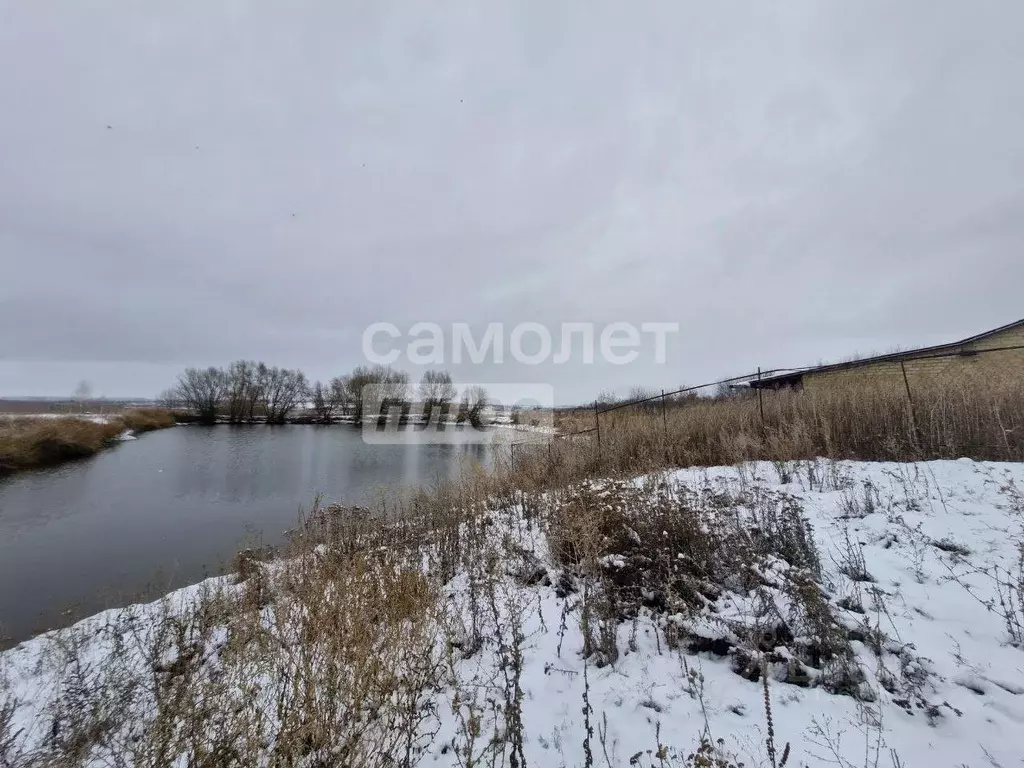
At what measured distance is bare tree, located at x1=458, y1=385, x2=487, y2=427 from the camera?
161 ft

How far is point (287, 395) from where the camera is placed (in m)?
60.8

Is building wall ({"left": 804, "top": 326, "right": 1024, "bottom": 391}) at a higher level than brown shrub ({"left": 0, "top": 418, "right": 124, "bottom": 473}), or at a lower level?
higher

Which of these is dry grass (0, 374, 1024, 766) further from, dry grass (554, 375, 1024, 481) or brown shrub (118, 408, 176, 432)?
brown shrub (118, 408, 176, 432)

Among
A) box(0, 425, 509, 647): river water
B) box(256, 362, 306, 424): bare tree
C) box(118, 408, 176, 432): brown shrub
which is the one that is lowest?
box(0, 425, 509, 647): river water

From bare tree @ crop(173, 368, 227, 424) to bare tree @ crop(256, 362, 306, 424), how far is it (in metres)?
5.07

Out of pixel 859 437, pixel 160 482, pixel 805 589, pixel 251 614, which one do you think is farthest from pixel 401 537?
pixel 160 482

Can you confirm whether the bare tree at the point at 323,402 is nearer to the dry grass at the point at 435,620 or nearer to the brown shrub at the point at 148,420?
the brown shrub at the point at 148,420

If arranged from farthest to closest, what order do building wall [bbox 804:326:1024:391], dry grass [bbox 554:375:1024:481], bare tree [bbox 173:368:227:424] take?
1. bare tree [bbox 173:368:227:424]
2. building wall [bbox 804:326:1024:391]
3. dry grass [bbox 554:375:1024:481]

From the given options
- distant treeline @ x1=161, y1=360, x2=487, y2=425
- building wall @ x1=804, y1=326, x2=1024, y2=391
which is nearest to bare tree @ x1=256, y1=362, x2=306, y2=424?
distant treeline @ x1=161, y1=360, x2=487, y2=425

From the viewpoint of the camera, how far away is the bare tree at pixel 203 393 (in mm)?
55625

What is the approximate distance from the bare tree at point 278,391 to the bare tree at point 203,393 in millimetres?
5066

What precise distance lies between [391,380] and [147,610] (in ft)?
166

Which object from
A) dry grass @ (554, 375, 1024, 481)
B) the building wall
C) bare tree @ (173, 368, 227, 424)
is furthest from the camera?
bare tree @ (173, 368, 227, 424)

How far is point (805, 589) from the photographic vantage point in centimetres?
319
